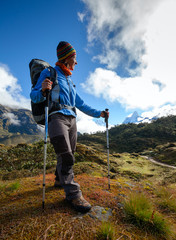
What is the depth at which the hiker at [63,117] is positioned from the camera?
267 cm

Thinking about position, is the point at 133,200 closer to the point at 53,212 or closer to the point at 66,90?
the point at 53,212

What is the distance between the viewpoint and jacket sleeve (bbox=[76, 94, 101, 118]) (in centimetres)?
455

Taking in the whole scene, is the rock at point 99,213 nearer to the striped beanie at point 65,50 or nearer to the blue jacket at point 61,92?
the blue jacket at point 61,92

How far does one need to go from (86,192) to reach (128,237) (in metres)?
1.60

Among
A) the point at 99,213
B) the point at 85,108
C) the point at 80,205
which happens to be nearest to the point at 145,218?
the point at 99,213

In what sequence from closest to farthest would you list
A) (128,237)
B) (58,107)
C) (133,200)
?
1. (128,237)
2. (133,200)
3. (58,107)

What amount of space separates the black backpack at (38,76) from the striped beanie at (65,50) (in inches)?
20.5

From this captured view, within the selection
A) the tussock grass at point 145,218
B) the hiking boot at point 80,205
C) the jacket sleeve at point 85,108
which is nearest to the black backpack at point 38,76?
the jacket sleeve at point 85,108

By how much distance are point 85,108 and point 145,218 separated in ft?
11.1

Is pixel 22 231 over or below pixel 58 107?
below

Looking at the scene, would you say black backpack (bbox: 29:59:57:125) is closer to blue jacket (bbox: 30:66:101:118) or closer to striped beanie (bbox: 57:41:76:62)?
blue jacket (bbox: 30:66:101:118)

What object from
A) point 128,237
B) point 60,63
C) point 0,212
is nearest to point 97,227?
point 128,237

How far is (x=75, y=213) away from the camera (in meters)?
2.37

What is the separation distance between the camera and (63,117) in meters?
3.03
